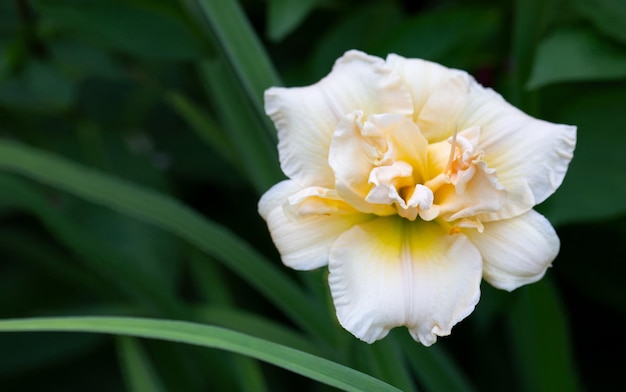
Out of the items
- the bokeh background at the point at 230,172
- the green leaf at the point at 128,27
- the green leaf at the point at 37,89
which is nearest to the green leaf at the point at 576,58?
the bokeh background at the point at 230,172

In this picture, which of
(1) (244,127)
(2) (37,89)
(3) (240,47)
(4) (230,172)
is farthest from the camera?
(4) (230,172)

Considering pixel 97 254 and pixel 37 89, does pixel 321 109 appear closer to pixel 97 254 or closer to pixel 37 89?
pixel 97 254

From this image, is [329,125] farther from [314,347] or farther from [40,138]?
[40,138]

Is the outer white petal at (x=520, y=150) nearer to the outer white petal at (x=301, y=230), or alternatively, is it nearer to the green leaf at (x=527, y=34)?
the outer white petal at (x=301, y=230)

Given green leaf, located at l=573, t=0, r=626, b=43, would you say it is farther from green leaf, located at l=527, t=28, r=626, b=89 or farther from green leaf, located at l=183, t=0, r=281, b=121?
green leaf, located at l=183, t=0, r=281, b=121

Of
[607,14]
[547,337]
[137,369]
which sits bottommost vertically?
[547,337]

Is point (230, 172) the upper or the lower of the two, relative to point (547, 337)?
upper

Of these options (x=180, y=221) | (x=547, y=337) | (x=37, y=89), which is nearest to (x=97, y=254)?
(x=180, y=221)

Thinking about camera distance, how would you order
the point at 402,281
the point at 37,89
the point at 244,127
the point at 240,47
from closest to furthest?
the point at 402,281, the point at 240,47, the point at 244,127, the point at 37,89
